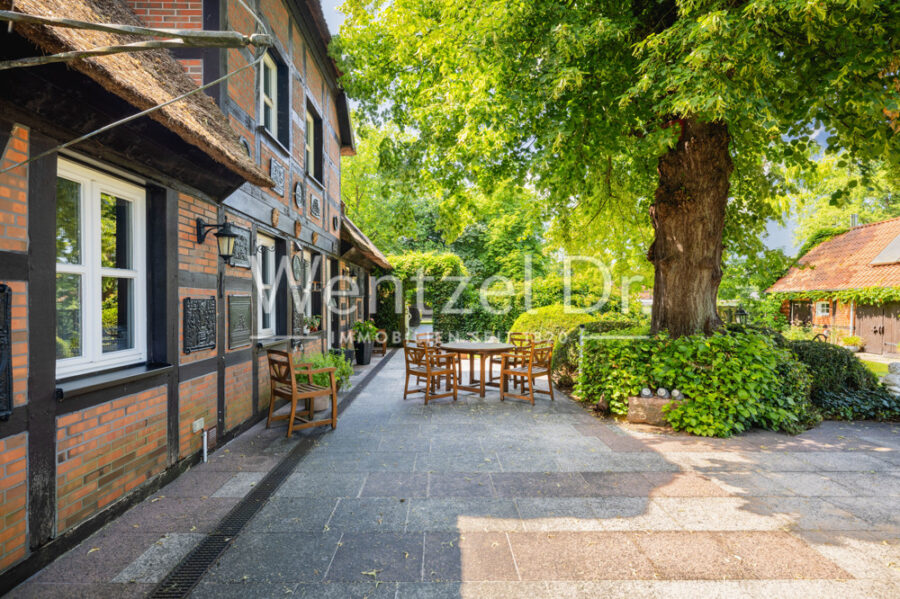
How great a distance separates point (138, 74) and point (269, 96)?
371 centimetres

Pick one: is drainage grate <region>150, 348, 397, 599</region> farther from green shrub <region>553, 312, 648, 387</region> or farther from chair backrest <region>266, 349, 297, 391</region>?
green shrub <region>553, 312, 648, 387</region>

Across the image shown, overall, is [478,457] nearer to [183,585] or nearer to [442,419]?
[442,419]

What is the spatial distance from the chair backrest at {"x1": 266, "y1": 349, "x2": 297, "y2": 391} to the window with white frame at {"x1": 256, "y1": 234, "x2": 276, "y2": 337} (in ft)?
3.19

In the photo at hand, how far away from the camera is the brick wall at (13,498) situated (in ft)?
7.77

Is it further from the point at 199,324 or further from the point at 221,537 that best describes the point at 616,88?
the point at 221,537

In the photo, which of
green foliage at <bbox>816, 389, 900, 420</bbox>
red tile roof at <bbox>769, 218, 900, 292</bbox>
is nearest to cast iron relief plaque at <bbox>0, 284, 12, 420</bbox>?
green foliage at <bbox>816, 389, 900, 420</bbox>

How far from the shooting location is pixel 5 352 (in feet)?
7.88

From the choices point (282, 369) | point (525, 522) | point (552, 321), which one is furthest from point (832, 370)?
point (282, 369)

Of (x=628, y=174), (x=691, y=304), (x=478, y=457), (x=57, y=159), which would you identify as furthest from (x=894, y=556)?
(x=628, y=174)

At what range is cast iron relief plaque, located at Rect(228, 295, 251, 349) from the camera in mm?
5062

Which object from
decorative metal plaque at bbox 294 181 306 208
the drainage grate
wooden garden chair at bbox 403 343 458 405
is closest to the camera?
the drainage grate

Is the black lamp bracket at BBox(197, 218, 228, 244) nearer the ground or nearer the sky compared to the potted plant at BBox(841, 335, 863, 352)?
nearer the sky

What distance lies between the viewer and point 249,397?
5.57 m

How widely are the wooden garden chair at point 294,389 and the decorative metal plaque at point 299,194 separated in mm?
2829
